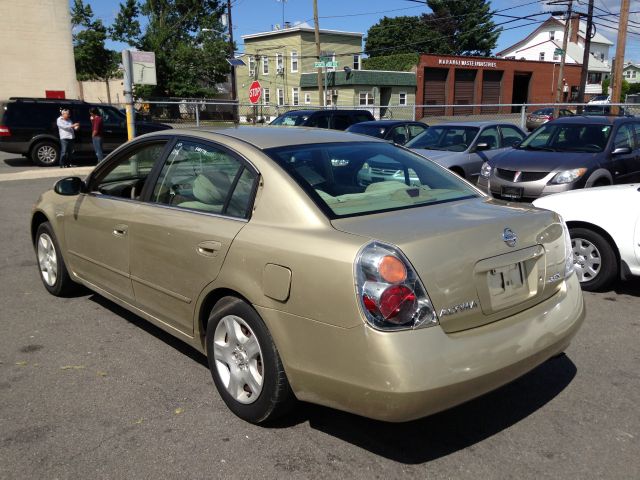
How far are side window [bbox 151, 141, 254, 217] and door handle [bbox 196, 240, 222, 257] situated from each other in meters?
0.21

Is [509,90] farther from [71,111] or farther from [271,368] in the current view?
[271,368]

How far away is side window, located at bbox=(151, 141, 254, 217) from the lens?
11.0 ft

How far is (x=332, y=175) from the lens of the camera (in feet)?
11.7

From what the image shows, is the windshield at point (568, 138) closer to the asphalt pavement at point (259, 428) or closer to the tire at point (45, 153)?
the asphalt pavement at point (259, 428)

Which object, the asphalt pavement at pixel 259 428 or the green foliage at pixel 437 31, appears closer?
the asphalt pavement at pixel 259 428

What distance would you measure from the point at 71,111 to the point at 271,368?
16.6 meters

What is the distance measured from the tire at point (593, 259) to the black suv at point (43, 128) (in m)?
15.3

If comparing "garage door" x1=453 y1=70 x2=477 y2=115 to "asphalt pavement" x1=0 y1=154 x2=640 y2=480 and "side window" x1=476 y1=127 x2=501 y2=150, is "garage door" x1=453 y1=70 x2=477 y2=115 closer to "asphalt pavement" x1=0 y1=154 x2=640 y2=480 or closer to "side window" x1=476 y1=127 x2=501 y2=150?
"side window" x1=476 y1=127 x2=501 y2=150

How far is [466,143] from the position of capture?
36.4 ft

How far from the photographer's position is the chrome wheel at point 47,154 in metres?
17.2

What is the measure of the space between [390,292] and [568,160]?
6.91m

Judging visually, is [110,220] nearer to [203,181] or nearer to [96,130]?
[203,181]

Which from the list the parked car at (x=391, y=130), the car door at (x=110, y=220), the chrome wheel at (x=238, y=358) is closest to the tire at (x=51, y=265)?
the car door at (x=110, y=220)

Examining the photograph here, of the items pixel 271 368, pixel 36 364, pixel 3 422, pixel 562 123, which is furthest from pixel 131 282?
pixel 562 123
